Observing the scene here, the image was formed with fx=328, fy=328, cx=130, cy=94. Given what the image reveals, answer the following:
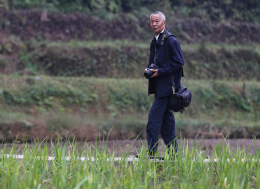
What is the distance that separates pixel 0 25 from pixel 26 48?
1.43m

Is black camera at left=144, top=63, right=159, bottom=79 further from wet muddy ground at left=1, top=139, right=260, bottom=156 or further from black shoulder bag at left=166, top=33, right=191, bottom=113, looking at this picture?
wet muddy ground at left=1, top=139, right=260, bottom=156

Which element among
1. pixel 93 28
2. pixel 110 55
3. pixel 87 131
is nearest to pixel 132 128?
pixel 87 131

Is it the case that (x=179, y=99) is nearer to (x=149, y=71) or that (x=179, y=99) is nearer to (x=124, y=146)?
(x=149, y=71)

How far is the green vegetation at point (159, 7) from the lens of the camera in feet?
43.6

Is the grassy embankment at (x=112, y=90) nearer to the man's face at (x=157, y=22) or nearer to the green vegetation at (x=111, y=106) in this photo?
the green vegetation at (x=111, y=106)

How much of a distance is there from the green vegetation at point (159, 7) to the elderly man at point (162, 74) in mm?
Result: 10116

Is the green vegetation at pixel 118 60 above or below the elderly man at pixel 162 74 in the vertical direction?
above

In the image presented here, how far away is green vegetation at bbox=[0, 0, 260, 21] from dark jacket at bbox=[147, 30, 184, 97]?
10.1 m

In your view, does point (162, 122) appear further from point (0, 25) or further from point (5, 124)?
point (0, 25)

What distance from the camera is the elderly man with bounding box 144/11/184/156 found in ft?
12.8

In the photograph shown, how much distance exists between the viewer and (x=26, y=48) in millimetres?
11484

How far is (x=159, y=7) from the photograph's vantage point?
1545 centimetres

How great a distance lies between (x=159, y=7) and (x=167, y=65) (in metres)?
12.2

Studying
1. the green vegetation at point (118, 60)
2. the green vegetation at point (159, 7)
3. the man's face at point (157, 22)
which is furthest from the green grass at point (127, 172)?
the green vegetation at point (159, 7)
